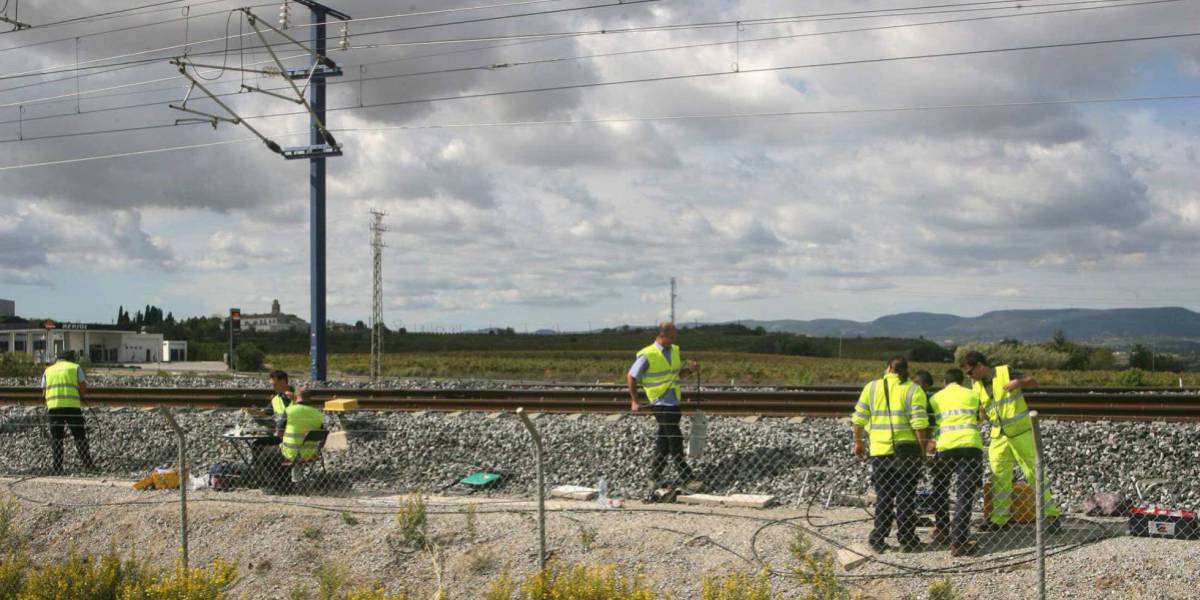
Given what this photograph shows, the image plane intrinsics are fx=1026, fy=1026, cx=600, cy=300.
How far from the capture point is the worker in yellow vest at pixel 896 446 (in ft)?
29.1

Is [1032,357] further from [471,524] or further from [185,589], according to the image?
[185,589]

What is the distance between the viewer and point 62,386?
1384cm

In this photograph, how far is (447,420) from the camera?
1580cm

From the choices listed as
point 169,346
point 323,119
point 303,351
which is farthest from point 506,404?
point 303,351

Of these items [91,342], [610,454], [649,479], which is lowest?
[649,479]

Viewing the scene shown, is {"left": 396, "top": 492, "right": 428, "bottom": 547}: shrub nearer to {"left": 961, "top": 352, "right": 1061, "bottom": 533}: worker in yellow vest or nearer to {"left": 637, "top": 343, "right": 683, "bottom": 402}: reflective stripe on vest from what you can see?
{"left": 637, "top": 343, "right": 683, "bottom": 402}: reflective stripe on vest

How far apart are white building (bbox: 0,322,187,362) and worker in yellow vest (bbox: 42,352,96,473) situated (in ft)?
138

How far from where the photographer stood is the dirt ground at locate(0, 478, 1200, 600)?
792 centimetres

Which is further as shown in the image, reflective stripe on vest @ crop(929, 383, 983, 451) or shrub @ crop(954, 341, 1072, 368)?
shrub @ crop(954, 341, 1072, 368)

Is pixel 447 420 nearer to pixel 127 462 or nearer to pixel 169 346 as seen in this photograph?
pixel 127 462

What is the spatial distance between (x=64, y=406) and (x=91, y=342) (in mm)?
55469

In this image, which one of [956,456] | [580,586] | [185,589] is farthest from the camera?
[956,456]

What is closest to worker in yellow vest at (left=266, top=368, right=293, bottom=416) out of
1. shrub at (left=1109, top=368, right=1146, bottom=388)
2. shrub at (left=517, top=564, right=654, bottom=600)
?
shrub at (left=517, top=564, right=654, bottom=600)

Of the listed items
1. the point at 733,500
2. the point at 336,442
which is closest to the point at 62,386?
the point at 336,442
